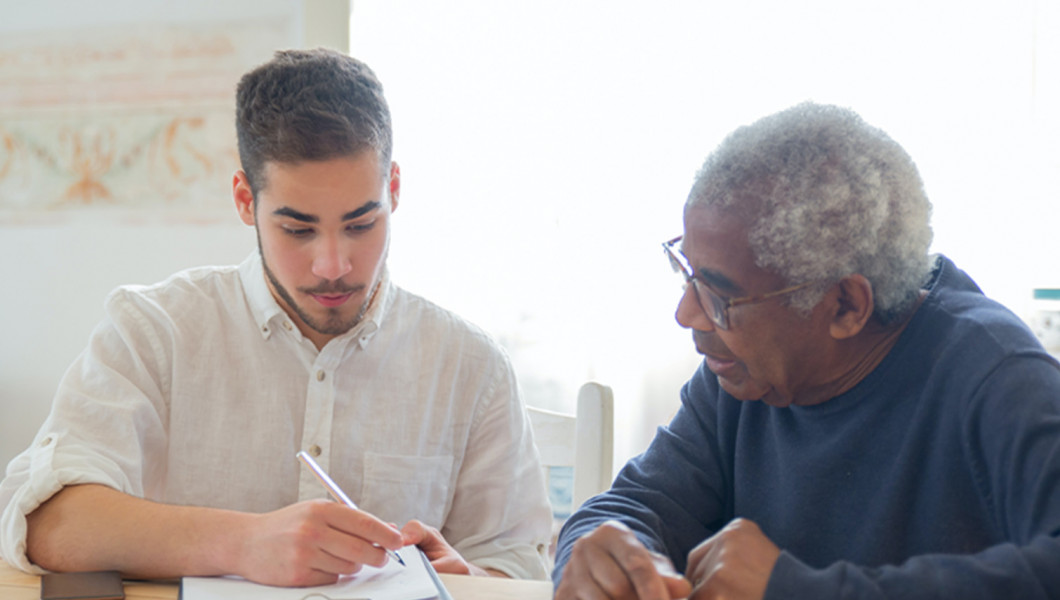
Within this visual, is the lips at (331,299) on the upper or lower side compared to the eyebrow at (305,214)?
lower

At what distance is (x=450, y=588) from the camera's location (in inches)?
37.9

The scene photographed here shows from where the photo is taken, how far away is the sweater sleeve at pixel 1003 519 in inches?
27.8

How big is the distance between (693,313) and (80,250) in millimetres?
2294

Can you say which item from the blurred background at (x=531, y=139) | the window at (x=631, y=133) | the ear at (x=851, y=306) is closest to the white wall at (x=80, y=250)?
the blurred background at (x=531, y=139)

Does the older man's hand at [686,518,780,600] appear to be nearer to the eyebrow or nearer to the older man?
the older man

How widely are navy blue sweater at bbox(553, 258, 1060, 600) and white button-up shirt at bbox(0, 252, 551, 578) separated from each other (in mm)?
306

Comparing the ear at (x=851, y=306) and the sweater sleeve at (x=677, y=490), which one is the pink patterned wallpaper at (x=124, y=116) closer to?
the sweater sleeve at (x=677, y=490)

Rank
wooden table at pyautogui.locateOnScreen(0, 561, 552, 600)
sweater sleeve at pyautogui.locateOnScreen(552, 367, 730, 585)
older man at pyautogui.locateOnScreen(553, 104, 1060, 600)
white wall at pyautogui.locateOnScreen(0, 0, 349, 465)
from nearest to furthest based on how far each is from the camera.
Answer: older man at pyautogui.locateOnScreen(553, 104, 1060, 600), wooden table at pyautogui.locateOnScreen(0, 561, 552, 600), sweater sleeve at pyautogui.locateOnScreen(552, 367, 730, 585), white wall at pyautogui.locateOnScreen(0, 0, 349, 465)

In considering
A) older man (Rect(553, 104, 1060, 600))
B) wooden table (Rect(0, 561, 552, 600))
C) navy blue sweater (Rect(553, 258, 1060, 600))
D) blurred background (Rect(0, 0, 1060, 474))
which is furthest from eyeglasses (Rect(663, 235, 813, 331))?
blurred background (Rect(0, 0, 1060, 474))

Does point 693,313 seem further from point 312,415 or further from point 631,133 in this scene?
point 631,133

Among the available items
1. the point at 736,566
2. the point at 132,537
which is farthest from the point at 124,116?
the point at 736,566

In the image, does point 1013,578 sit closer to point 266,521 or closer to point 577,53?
point 266,521

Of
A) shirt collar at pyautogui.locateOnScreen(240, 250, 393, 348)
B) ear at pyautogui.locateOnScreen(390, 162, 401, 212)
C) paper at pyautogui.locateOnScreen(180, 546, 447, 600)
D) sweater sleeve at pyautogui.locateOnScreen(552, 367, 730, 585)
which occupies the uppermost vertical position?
ear at pyautogui.locateOnScreen(390, 162, 401, 212)

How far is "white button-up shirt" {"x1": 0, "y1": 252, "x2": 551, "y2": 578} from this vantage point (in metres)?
1.28
